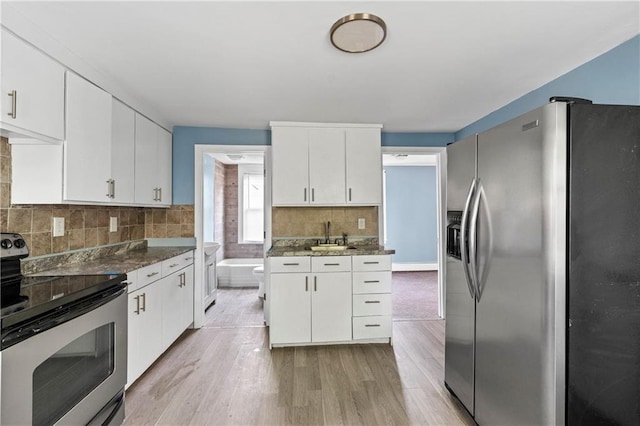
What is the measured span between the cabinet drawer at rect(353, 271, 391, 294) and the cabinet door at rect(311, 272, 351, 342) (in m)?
0.08

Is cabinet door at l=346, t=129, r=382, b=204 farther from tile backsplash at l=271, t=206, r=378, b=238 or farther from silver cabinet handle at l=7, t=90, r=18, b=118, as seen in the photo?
silver cabinet handle at l=7, t=90, r=18, b=118

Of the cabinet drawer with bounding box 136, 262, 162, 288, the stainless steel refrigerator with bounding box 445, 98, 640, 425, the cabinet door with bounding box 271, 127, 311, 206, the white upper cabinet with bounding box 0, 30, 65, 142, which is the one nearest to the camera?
the stainless steel refrigerator with bounding box 445, 98, 640, 425

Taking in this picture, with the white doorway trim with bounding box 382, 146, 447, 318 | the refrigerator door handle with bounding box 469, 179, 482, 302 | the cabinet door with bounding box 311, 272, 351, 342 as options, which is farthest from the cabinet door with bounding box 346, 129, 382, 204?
the refrigerator door handle with bounding box 469, 179, 482, 302

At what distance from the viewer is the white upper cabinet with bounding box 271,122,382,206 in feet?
10.4

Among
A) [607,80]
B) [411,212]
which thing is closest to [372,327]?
[607,80]

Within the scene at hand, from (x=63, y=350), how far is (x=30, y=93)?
4.35 feet

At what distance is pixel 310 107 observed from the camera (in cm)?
282

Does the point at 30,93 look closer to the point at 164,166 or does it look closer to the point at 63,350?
the point at 63,350

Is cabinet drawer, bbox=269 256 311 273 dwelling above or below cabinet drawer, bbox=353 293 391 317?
above

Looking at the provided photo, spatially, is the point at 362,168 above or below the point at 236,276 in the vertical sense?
above

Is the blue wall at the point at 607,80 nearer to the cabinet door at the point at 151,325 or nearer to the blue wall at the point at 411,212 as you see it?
the cabinet door at the point at 151,325

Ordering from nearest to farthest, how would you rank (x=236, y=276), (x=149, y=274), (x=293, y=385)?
(x=293, y=385), (x=149, y=274), (x=236, y=276)

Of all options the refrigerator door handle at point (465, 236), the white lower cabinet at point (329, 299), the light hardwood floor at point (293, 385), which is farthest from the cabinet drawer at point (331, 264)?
the refrigerator door handle at point (465, 236)

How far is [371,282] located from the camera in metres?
2.92
